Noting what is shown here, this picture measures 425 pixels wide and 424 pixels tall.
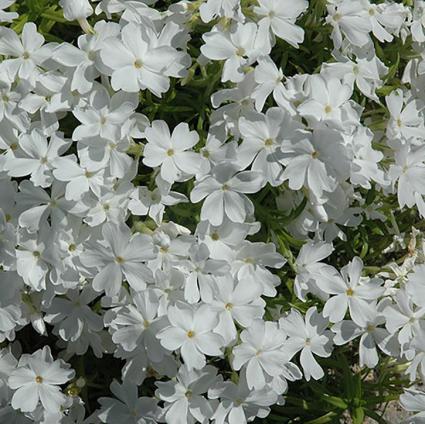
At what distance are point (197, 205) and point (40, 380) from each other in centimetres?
56

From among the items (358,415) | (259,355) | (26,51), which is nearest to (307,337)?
(259,355)

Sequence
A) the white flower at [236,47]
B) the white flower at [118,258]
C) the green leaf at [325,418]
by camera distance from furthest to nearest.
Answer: the green leaf at [325,418] < the white flower at [236,47] < the white flower at [118,258]

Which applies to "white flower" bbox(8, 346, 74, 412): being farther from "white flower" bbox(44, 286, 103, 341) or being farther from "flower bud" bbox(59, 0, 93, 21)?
"flower bud" bbox(59, 0, 93, 21)

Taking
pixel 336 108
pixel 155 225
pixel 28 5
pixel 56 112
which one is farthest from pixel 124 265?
pixel 28 5

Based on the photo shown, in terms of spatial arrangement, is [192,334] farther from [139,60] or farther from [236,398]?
[139,60]

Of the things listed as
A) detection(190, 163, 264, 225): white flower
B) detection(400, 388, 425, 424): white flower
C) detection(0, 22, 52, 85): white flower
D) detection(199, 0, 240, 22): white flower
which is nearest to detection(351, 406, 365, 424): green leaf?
detection(400, 388, 425, 424): white flower

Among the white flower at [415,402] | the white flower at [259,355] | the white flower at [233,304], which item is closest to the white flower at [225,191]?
the white flower at [233,304]

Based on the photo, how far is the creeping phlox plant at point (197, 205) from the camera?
1.81 m

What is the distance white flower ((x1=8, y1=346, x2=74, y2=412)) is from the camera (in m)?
1.93

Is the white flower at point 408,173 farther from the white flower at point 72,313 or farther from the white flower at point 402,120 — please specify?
the white flower at point 72,313

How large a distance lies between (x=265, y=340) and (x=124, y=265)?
1.20 feet

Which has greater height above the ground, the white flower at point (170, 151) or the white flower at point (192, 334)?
the white flower at point (170, 151)

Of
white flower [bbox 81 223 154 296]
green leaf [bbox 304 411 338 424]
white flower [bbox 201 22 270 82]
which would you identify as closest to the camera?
white flower [bbox 81 223 154 296]

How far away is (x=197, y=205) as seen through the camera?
Answer: 6.46 ft
